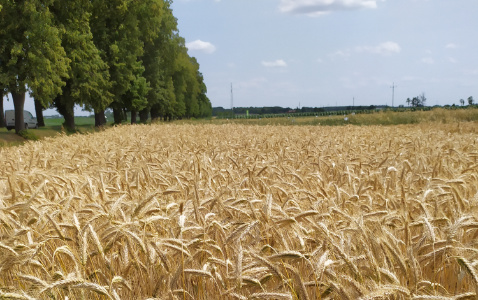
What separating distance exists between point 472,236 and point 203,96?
105920 millimetres

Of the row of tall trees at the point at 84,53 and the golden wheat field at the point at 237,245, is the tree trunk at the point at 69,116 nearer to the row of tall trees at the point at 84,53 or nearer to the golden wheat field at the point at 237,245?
the row of tall trees at the point at 84,53

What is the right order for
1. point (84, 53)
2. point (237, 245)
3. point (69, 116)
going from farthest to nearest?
point (69, 116) → point (84, 53) → point (237, 245)

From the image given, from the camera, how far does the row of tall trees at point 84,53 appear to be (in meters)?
24.9

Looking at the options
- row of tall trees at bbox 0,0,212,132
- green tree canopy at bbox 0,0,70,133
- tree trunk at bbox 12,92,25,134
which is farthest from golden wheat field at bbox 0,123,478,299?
tree trunk at bbox 12,92,25,134

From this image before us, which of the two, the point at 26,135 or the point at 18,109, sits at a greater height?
the point at 18,109

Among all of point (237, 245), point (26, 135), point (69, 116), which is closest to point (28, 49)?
point (26, 135)

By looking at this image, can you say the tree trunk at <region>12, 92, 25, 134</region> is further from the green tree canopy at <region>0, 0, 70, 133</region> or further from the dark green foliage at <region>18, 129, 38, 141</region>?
the green tree canopy at <region>0, 0, 70, 133</region>

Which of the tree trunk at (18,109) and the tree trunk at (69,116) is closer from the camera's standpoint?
the tree trunk at (18,109)

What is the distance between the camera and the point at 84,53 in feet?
99.6

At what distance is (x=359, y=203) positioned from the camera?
11.8 feet

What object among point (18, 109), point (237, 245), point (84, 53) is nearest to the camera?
point (237, 245)

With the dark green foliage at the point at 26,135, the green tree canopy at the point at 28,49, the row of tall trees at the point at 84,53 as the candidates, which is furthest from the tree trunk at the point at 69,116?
the green tree canopy at the point at 28,49

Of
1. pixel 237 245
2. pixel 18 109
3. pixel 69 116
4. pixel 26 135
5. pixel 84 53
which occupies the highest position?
pixel 84 53

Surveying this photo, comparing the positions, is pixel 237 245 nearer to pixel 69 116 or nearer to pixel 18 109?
pixel 18 109
